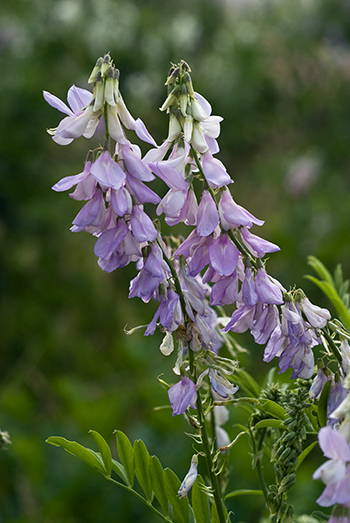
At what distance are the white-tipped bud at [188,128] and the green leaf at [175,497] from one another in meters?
0.25

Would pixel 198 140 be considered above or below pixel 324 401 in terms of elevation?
above

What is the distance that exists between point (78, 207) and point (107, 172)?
6.99ft

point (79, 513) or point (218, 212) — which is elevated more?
point (218, 212)

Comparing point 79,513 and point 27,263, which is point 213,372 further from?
point 27,263

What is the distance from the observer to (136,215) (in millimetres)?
362

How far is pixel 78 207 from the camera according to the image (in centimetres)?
244

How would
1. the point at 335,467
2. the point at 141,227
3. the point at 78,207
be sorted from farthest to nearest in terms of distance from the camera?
the point at 78,207, the point at 141,227, the point at 335,467

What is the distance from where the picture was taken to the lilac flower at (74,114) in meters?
0.37

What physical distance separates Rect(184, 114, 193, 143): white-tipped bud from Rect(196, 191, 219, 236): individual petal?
39mm

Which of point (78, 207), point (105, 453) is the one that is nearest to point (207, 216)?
point (105, 453)

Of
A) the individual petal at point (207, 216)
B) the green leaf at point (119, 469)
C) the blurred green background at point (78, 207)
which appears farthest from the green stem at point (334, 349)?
the blurred green background at point (78, 207)

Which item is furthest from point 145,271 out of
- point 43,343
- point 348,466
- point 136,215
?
point 43,343

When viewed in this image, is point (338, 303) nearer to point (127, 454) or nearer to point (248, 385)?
point (248, 385)

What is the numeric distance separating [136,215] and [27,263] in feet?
7.10
